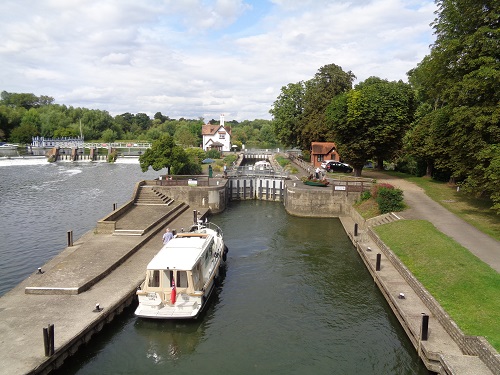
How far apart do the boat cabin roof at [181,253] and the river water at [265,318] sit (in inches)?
102

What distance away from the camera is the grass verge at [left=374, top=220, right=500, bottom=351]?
1452 centimetres

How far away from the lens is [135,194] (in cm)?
3653

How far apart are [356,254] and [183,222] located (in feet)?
46.9

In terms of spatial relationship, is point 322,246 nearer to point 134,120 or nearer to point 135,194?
point 135,194

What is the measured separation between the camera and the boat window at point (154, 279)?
17.2 meters

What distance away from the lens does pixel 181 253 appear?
18750 mm

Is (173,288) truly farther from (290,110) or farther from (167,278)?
(290,110)

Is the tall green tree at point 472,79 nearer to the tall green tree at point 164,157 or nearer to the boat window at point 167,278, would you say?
the boat window at point 167,278

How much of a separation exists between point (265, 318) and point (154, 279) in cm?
544

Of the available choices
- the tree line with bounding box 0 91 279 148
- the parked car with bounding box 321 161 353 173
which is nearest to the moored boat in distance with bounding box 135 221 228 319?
the parked car with bounding box 321 161 353 173

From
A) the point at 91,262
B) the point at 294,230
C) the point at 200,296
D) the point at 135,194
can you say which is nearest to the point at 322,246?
the point at 294,230

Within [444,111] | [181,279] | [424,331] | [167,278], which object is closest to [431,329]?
[424,331]

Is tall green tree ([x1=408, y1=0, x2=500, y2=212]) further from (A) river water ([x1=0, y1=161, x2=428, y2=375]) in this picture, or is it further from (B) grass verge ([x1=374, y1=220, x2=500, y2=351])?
(A) river water ([x1=0, y1=161, x2=428, y2=375])

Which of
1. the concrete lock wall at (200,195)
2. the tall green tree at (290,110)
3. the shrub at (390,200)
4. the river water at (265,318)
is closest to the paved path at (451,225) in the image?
the shrub at (390,200)
